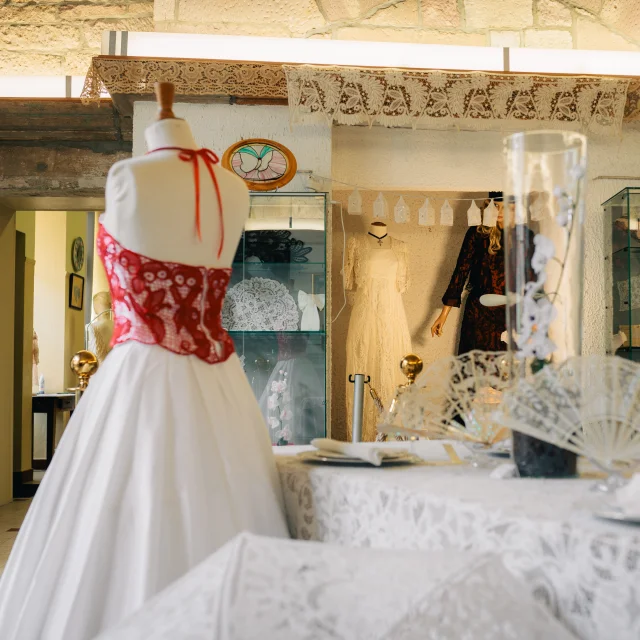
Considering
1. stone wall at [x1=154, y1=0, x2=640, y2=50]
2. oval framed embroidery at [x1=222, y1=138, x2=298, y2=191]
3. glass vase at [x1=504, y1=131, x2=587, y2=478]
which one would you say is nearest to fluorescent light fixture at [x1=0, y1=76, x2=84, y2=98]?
stone wall at [x1=154, y1=0, x2=640, y2=50]

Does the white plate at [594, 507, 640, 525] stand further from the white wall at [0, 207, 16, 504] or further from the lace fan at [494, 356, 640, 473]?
the white wall at [0, 207, 16, 504]

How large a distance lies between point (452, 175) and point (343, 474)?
3.26 metres

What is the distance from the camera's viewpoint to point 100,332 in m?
6.54

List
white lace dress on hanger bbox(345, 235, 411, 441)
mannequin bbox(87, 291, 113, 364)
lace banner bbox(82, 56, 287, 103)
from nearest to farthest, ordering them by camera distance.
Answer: lace banner bbox(82, 56, 287, 103), white lace dress on hanger bbox(345, 235, 411, 441), mannequin bbox(87, 291, 113, 364)

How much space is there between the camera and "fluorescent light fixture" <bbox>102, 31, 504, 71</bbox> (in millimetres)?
4145

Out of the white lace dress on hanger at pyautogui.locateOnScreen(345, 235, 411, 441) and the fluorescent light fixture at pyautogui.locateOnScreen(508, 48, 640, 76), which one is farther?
the white lace dress on hanger at pyautogui.locateOnScreen(345, 235, 411, 441)

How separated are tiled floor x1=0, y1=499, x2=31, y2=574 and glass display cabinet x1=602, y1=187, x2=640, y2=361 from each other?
10.9ft

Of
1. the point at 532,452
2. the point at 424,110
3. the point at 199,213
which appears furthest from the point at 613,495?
the point at 424,110

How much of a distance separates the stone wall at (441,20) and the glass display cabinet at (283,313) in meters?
1.02

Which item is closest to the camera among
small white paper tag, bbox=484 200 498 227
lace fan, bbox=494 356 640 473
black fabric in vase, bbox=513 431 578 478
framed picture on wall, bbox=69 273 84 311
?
lace fan, bbox=494 356 640 473

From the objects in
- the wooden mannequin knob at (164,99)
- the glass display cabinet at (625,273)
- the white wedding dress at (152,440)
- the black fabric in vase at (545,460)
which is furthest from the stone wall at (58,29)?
the black fabric in vase at (545,460)

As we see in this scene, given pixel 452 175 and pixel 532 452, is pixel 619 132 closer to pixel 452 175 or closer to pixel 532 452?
pixel 452 175

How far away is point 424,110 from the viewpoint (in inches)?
164

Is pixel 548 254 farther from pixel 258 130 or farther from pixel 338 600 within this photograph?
pixel 258 130
